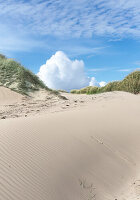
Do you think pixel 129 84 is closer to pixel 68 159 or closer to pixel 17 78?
pixel 17 78

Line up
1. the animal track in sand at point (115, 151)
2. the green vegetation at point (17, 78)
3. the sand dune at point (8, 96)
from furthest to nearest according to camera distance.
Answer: the green vegetation at point (17, 78) < the sand dune at point (8, 96) < the animal track in sand at point (115, 151)

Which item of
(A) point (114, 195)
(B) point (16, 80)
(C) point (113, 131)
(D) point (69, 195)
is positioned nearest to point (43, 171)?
(D) point (69, 195)

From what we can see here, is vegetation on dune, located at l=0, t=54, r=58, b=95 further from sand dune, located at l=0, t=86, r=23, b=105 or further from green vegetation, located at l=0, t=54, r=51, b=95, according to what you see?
sand dune, located at l=0, t=86, r=23, b=105

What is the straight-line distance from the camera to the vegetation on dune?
1348 centimetres

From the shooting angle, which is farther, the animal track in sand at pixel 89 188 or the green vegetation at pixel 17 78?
the green vegetation at pixel 17 78

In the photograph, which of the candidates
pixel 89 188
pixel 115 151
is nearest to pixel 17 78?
pixel 115 151

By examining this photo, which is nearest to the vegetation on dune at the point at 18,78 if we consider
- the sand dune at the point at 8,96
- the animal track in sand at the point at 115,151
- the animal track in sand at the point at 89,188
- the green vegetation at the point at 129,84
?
the sand dune at the point at 8,96

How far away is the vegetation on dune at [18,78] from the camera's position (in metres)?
13.5

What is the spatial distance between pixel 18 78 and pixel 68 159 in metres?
10.1

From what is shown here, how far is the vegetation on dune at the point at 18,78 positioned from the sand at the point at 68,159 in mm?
6811

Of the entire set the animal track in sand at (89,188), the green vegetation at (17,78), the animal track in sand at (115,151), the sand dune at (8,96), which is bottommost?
the animal track in sand at (89,188)

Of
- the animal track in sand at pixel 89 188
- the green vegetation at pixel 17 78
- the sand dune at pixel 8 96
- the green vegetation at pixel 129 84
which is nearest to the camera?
the animal track in sand at pixel 89 188

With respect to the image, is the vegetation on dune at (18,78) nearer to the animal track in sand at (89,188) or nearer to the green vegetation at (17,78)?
the green vegetation at (17,78)

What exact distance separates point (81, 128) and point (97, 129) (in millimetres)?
571
